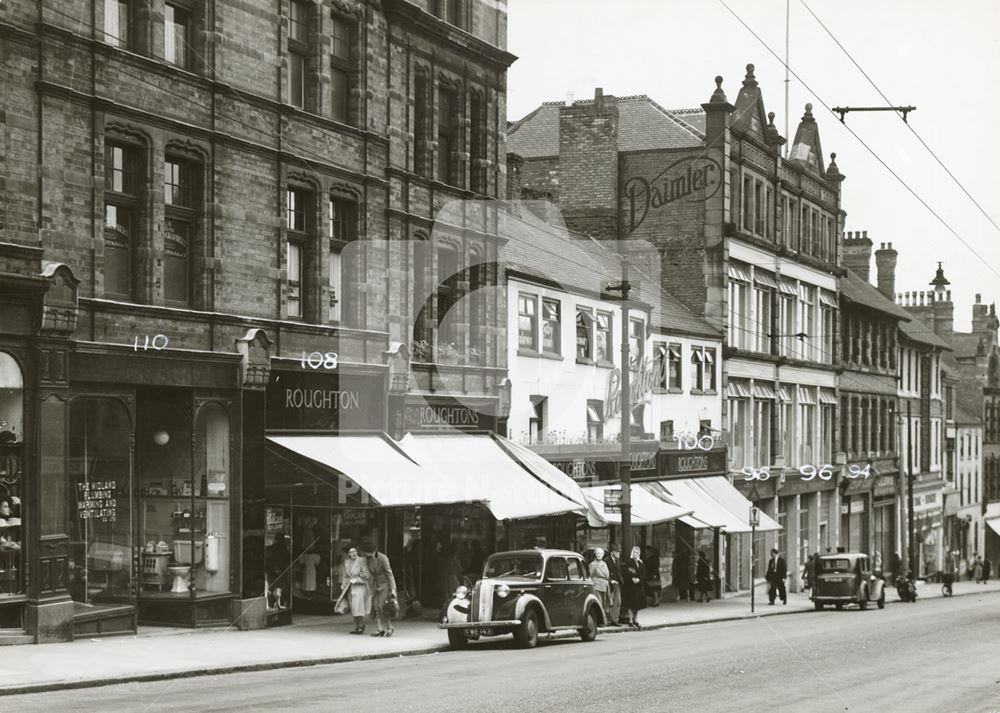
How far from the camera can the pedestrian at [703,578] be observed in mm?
43719

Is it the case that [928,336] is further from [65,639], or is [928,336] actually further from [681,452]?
[65,639]

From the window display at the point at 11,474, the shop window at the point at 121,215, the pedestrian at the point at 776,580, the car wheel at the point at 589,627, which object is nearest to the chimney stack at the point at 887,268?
the pedestrian at the point at 776,580

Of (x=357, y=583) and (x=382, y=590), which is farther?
(x=357, y=583)

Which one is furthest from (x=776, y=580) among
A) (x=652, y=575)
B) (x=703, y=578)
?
(x=652, y=575)

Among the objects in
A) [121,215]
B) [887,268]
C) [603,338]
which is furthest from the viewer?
[887,268]

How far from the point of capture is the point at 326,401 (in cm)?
2727

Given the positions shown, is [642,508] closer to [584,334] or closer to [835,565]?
[584,334]

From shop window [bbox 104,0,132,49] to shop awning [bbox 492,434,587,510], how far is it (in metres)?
13.6

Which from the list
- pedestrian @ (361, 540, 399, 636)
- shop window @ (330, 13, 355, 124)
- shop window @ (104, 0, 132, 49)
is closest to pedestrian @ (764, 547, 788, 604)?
pedestrian @ (361, 540, 399, 636)

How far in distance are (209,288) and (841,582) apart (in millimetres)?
24103

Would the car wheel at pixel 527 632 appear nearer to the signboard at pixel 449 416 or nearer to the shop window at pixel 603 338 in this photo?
the signboard at pixel 449 416

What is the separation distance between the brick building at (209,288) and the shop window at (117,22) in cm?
5

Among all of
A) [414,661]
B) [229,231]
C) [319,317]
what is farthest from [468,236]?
[414,661]

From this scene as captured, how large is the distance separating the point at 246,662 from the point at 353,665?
5.36ft
